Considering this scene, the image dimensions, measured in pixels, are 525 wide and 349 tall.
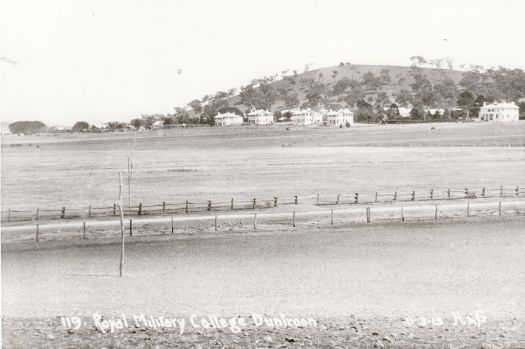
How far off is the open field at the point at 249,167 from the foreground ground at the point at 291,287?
17.4 meters

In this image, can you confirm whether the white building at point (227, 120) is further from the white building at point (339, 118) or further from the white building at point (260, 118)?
the white building at point (339, 118)

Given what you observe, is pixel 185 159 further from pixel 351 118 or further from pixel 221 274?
pixel 351 118

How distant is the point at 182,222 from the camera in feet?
104

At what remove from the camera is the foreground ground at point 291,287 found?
45.9 ft

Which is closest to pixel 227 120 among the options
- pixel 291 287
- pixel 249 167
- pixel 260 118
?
pixel 260 118

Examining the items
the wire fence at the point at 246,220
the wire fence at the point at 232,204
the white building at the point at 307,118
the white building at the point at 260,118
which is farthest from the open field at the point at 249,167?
the white building at the point at 260,118

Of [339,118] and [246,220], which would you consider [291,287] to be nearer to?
[246,220]

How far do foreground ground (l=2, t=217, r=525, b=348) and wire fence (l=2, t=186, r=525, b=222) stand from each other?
8.26m

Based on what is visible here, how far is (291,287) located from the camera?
18641 mm

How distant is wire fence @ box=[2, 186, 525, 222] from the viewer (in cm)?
3497

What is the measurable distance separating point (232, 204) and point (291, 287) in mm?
17436

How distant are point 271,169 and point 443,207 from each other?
27.0 meters

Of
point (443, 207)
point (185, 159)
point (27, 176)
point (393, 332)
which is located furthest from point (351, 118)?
point (393, 332)

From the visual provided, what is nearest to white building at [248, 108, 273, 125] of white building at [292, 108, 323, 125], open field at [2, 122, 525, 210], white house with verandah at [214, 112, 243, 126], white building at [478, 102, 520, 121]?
white house with verandah at [214, 112, 243, 126]
